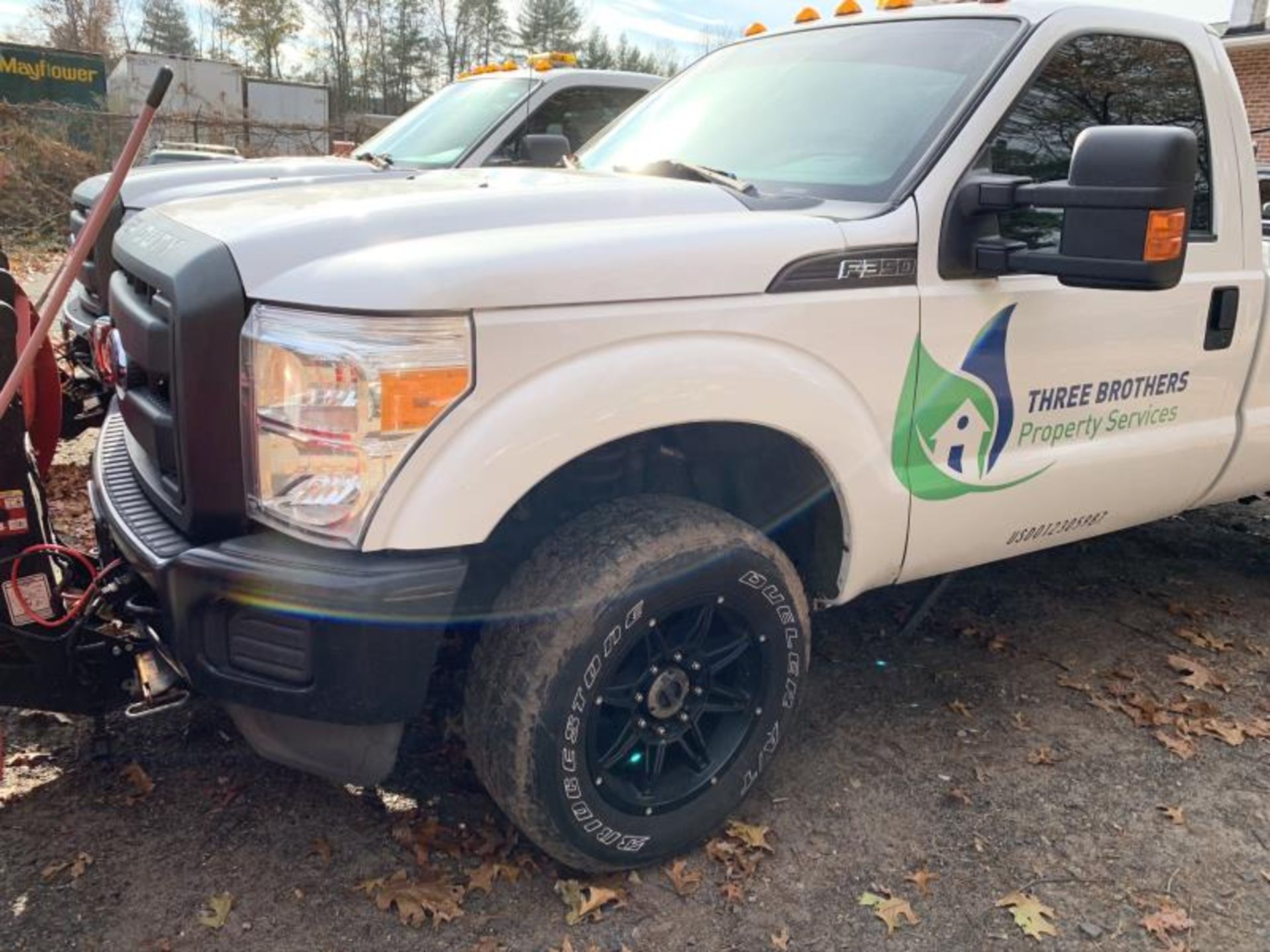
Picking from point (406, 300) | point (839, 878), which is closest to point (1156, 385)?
point (839, 878)

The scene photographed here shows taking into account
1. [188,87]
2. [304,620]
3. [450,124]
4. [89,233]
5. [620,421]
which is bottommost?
[304,620]

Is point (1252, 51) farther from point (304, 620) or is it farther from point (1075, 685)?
point (304, 620)

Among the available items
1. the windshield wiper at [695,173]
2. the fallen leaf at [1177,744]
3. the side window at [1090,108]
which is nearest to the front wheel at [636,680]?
the windshield wiper at [695,173]

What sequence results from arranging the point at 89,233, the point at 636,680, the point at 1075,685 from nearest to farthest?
the point at 89,233 → the point at 636,680 → the point at 1075,685

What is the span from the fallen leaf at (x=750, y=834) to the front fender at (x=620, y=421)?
0.80 m

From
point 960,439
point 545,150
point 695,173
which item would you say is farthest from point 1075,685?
point 545,150

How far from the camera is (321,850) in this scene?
2.66 metres

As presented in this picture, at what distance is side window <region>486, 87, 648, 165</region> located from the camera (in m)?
6.79

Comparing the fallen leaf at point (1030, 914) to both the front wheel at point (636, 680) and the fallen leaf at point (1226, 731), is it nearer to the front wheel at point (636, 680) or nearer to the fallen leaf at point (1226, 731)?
the front wheel at point (636, 680)

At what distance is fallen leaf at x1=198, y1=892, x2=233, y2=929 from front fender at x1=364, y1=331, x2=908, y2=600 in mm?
1041

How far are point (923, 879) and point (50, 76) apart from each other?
96.1 ft

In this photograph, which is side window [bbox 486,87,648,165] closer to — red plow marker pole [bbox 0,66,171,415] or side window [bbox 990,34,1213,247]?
side window [bbox 990,34,1213,247]

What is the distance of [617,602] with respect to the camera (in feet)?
7.60

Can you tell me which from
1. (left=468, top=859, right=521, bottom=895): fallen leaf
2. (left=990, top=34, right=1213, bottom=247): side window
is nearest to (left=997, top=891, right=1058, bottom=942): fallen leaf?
(left=468, top=859, right=521, bottom=895): fallen leaf
